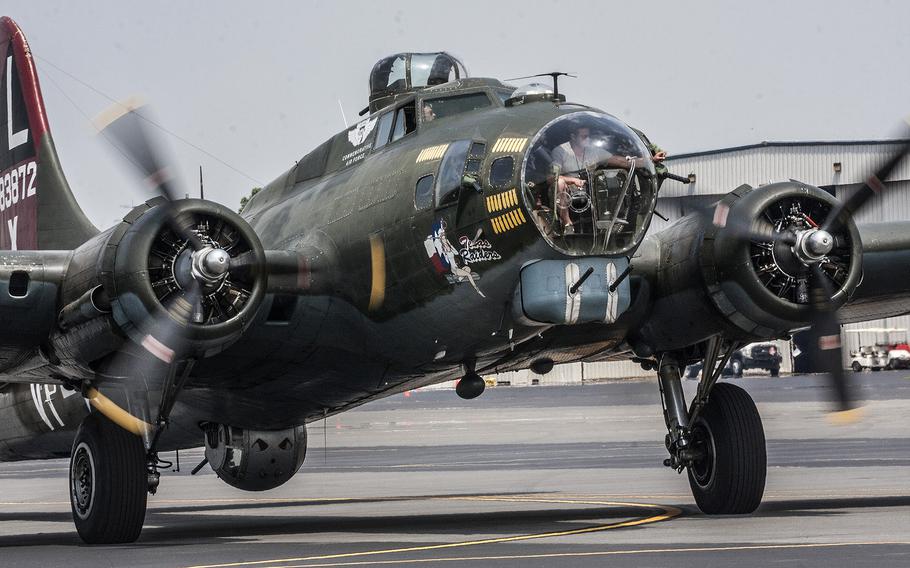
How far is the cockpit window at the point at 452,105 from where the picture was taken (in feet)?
56.6

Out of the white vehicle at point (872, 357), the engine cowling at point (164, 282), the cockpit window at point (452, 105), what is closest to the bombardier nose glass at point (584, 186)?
the cockpit window at point (452, 105)

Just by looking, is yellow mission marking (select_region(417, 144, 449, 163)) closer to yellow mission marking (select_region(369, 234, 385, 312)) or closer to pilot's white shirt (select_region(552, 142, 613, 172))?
yellow mission marking (select_region(369, 234, 385, 312))

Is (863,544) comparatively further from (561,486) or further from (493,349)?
(561,486)

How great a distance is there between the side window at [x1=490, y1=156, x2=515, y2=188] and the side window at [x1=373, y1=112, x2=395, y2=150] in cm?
302

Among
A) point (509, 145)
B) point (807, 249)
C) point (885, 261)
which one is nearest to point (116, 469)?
point (509, 145)

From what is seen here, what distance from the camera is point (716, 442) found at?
18.4 m

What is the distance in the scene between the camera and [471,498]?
78.8 ft

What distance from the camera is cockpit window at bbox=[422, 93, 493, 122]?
17266 millimetres

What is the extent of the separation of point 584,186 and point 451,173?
1.83 metres

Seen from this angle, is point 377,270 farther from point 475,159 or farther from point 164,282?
point 164,282

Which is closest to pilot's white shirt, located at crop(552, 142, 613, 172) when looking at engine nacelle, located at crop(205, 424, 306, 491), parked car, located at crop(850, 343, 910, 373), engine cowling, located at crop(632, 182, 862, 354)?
engine cowling, located at crop(632, 182, 862, 354)

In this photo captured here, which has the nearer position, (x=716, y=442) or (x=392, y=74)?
(x=716, y=442)

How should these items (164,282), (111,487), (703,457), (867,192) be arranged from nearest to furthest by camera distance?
(164,282), (867,192), (111,487), (703,457)

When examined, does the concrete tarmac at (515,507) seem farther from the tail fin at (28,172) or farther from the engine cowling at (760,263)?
the tail fin at (28,172)
